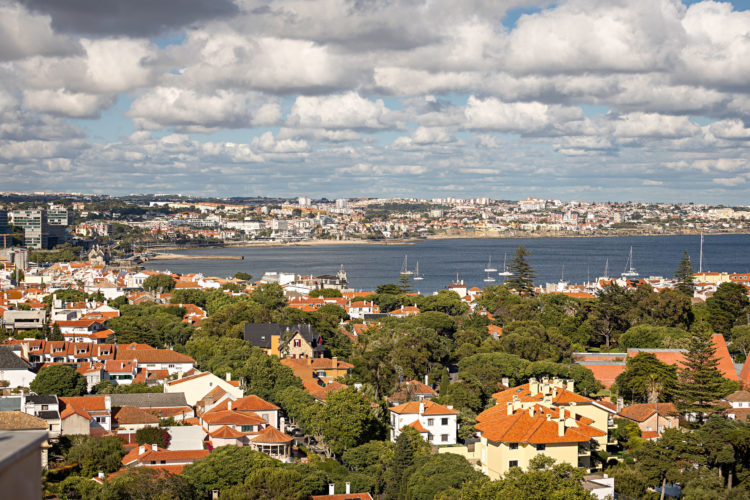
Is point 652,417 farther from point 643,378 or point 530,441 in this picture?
point 530,441

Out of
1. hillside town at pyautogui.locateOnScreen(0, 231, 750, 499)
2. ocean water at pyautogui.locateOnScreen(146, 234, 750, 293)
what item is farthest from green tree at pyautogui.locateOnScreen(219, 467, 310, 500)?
ocean water at pyautogui.locateOnScreen(146, 234, 750, 293)

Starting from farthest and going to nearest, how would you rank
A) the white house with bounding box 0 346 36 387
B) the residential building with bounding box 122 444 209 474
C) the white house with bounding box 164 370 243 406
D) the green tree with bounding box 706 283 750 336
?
1. the green tree with bounding box 706 283 750 336
2. the white house with bounding box 0 346 36 387
3. the white house with bounding box 164 370 243 406
4. the residential building with bounding box 122 444 209 474

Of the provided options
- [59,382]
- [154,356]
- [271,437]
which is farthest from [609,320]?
[59,382]

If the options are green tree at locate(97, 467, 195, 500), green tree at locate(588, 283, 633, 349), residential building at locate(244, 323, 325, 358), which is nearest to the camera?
green tree at locate(97, 467, 195, 500)

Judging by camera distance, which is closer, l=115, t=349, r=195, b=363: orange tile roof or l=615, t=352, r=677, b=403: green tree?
l=615, t=352, r=677, b=403: green tree

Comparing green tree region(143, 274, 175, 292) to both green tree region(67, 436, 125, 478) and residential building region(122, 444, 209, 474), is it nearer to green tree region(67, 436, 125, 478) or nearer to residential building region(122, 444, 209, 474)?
residential building region(122, 444, 209, 474)

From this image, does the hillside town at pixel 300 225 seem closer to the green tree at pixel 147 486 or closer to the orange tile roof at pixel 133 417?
the orange tile roof at pixel 133 417
